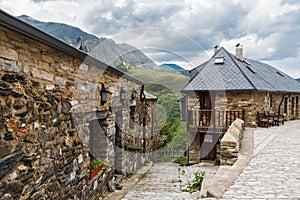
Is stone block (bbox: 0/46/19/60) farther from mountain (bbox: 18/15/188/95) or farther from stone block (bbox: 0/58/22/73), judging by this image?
mountain (bbox: 18/15/188/95)

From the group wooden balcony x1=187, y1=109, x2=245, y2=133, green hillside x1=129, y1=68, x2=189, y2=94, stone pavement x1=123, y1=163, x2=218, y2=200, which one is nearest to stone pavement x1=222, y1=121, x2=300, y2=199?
stone pavement x1=123, y1=163, x2=218, y2=200

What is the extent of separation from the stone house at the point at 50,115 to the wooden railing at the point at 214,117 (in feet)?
20.2

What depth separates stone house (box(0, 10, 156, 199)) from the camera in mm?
2793

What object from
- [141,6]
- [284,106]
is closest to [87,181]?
[141,6]

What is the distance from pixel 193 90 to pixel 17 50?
10247 mm

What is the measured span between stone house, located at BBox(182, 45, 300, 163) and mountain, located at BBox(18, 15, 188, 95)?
4.02 ft

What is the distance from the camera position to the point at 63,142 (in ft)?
13.5

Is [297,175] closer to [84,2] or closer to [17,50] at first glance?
[17,50]

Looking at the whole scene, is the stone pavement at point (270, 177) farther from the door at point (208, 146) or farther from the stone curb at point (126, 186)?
the door at point (208, 146)

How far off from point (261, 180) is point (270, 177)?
0.24 m

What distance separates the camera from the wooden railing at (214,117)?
37.9ft

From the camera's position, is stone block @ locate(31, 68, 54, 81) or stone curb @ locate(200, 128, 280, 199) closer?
stone block @ locate(31, 68, 54, 81)

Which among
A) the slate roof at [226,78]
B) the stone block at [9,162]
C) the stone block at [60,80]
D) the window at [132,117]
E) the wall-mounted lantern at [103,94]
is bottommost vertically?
the stone block at [9,162]

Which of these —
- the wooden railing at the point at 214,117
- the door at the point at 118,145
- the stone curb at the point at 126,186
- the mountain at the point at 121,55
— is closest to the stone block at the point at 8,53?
the mountain at the point at 121,55
